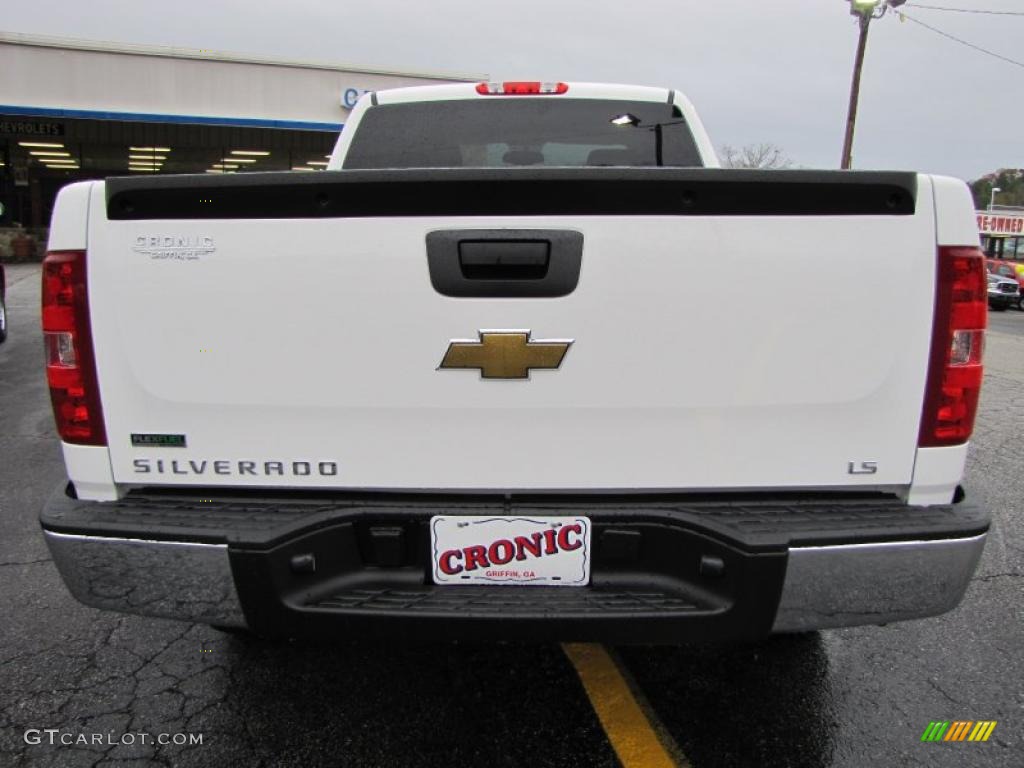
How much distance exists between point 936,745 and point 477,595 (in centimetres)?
150

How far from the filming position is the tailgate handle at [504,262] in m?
1.81

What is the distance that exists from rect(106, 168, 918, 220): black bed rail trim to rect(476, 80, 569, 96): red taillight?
190 centimetres

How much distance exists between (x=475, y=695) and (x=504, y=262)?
1483mm

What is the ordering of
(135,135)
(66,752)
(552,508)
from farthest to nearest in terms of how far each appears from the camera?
(135,135) → (66,752) → (552,508)

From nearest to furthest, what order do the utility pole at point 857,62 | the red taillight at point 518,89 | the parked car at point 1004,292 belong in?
the red taillight at point 518,89 < the utility pole at point 857,62 < the parked car at point 1004,292

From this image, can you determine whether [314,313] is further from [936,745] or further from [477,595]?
[936,745]

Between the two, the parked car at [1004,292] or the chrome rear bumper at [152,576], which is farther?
the parked car at [1004,292]

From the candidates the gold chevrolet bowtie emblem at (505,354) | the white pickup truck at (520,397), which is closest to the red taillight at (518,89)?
the white pickup truck at (520,397)

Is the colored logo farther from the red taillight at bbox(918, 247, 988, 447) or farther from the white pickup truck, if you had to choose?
the red taillight at bbox(918, 247, 988, 447)

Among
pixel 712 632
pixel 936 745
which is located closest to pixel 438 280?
pixel 712 632

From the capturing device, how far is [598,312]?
182 cm

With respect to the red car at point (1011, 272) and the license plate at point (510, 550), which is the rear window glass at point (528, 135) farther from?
the red car at point (1011, 272)

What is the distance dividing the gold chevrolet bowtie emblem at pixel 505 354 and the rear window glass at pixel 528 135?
6.32ft

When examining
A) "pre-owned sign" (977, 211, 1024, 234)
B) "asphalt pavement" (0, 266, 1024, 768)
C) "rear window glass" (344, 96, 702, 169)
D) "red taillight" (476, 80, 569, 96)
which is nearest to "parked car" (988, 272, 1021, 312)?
"pre-owned sign" (977, 211, 1024, 234)
